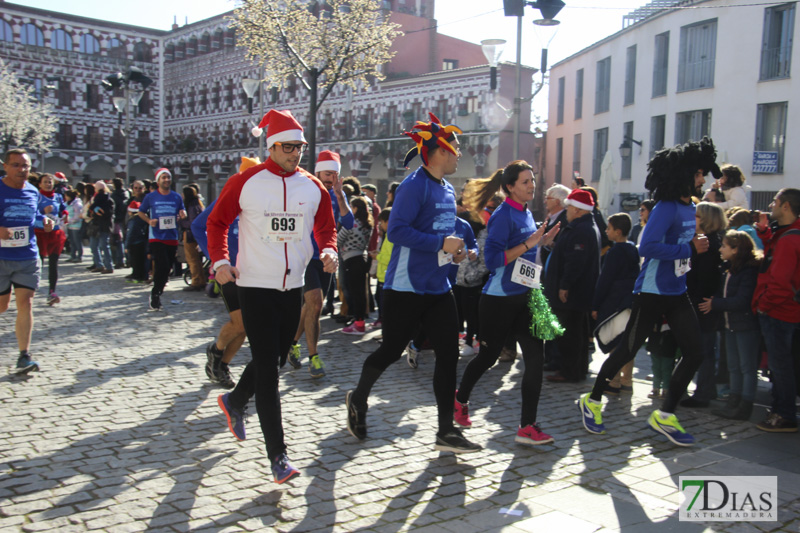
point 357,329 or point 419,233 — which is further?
point 357,329

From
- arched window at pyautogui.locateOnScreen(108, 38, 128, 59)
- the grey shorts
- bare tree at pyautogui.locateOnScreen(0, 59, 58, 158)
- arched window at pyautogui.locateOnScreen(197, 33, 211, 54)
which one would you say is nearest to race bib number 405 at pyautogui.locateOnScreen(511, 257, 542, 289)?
the grey shorts

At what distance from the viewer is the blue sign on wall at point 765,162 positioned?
25.8m

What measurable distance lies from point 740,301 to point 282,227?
4104 mm

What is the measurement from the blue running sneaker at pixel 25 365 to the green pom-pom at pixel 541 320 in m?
5.04

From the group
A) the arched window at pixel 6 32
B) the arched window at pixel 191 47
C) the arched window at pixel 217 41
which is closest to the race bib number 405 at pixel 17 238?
the arched window at pixel 217 41

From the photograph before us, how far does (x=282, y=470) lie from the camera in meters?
4.59

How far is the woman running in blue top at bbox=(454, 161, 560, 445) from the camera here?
556 centimetres

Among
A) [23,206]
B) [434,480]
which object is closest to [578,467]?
[434,480]

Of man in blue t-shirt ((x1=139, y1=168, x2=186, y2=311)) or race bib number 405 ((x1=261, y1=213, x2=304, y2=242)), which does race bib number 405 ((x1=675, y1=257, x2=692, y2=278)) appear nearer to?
race bib number 405 ((x1=261, y1=213, x2=304, y2=242))

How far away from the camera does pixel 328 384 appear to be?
7.44 meters

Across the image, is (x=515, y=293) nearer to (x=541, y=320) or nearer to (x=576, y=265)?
(x=541, y=320)

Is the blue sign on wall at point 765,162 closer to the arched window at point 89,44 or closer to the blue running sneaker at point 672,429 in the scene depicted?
the blue running sneaker at point 672,429

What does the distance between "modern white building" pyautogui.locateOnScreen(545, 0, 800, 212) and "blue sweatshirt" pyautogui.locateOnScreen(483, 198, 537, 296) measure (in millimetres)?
20599

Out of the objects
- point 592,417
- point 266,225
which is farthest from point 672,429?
point 266,225
